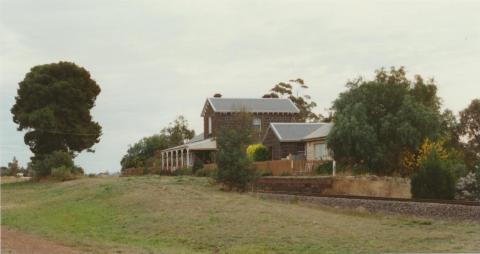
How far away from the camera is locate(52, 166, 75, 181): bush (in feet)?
189

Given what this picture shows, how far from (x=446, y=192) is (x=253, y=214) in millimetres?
8679

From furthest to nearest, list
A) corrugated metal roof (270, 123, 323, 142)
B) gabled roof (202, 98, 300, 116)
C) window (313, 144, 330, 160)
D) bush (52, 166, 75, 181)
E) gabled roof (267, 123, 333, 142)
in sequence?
gabled roof (202, 98, 300, 116) < bush (52, 166, 75, 181) < corrugated metal roof (270, 123, 323, 142) < gabled roof (267, 123, 333, 142) < window (313, 144, 330, 160)

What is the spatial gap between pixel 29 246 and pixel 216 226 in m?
6.76

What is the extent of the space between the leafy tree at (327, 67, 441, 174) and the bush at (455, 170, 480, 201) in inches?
368

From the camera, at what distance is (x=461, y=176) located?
3241cm

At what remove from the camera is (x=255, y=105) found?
70.4 metres

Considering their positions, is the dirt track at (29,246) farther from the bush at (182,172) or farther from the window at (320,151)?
the bush at (182,172)

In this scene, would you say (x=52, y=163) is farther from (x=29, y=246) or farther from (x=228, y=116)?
(x=29, y=246)

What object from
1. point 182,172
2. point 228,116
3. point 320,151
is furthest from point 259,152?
point 228,116

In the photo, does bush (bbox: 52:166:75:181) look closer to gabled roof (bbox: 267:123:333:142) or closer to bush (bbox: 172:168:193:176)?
bush (bbox: 172:168:193:176)

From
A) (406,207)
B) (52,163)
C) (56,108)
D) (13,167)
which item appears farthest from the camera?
(13,167)

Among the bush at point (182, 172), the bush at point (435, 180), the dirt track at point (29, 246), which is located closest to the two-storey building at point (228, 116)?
the bush at point (182, 172)

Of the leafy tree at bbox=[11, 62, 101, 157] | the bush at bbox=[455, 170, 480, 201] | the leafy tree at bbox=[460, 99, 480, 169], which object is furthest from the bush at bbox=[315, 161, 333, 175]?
the leafy tree at bbox=[11, 62, 101, 157]

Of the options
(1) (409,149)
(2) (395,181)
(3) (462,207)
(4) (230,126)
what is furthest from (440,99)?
(3) (462,207)
